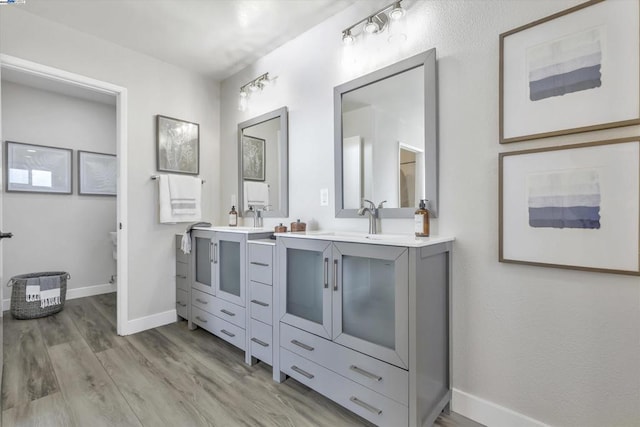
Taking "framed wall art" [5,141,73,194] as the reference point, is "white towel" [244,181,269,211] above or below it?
below

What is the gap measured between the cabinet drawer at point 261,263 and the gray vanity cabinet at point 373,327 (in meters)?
0.20

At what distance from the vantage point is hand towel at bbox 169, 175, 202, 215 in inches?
113

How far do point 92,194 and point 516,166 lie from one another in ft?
15.0

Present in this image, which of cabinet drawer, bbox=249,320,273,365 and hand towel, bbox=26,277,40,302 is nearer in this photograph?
cabinet drawer, bbox=249,320,273,365

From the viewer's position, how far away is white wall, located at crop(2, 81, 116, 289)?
11.0 feet

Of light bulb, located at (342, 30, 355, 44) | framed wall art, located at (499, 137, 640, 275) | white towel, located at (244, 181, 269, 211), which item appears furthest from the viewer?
white towel, located at (244, 181, 269, 211)

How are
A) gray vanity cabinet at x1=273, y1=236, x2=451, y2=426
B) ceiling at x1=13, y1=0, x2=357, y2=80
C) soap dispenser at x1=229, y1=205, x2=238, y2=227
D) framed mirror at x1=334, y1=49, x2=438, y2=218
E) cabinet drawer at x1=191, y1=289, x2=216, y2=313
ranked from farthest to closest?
soap dispenser at x1=229, y1=205, x2=238, y2=227 < cabinet drawer at x1=191, y1=289, x2=216, y2=313 < ceiling at x1=13, y1=0, x2=357, y2=80 < framed mirror at x1=334, y1=49, x2=438, y2=218 < gray vanity cabinet at x1=273, y1=236, x2=451, y2=426

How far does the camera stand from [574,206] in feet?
4.25

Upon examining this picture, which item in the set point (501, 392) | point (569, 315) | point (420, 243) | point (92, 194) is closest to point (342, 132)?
point (420, 243)

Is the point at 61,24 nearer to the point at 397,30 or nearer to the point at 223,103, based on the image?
the point at 223,103

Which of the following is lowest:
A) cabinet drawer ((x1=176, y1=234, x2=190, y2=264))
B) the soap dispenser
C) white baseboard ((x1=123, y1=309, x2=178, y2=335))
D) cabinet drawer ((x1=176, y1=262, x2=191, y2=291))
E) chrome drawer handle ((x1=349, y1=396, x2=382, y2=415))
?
white baseboard ((x1=123, y1=309, x2=178, y2=335))

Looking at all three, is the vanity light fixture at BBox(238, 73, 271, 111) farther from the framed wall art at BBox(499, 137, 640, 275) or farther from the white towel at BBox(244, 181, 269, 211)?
the framed wall art at BBox(499, 137, 640, 275)

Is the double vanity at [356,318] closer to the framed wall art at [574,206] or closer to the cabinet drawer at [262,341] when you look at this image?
the cabinet drawer at [262,341]

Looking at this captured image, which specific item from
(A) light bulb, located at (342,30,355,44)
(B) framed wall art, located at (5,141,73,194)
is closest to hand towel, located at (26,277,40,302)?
(B) framed wall art, located at (5,141,73,194)
